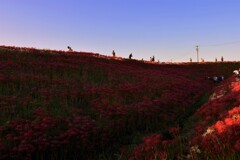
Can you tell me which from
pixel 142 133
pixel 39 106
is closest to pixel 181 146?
pixel 142 133

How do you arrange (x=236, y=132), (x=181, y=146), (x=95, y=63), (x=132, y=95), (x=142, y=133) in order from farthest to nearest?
(x=95, y=63) < (x=132, y=95) < (x=142, y=133) < (x=181, y=146) < (x=236, y=132)

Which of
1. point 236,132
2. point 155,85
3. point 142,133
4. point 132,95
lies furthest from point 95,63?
point 236,132

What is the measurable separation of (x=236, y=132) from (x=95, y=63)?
26559mm

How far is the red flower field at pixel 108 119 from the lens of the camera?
11055mm

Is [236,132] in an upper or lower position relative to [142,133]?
upper

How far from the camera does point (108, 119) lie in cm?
1711

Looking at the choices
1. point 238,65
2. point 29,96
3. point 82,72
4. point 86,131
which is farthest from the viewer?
point 238,65

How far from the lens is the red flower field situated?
11.1 m

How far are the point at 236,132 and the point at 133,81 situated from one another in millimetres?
17924

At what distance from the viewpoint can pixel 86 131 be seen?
15.0 meters

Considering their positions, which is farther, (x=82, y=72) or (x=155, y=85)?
(x=82, y=72)

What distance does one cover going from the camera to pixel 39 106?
58.0 feet

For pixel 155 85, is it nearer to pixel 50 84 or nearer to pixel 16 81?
pixel 50 84

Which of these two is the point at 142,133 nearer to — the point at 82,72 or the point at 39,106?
the point at 39,106
